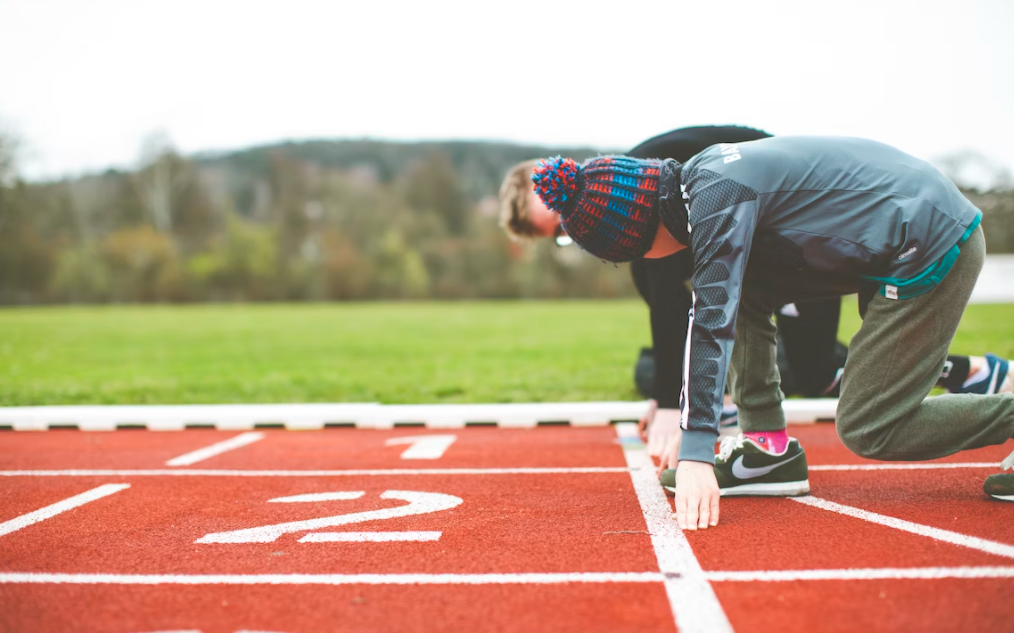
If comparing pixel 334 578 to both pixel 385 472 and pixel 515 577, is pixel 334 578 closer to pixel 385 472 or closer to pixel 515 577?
pixel 515 577

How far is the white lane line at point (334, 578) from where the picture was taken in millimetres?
2324

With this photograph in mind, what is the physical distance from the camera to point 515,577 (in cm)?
235

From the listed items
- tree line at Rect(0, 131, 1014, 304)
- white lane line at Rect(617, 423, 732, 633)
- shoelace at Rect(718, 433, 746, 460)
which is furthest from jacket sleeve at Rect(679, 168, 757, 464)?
tree line at Rect(0, 131, 1014, 304)

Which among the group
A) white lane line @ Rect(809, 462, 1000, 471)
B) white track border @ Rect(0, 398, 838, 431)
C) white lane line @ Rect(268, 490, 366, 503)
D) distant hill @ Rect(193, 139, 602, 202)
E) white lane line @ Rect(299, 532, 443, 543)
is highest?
distant hill @ Rect(193, 139, 602, 202)

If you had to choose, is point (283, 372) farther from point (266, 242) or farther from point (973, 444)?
point (266, 242)

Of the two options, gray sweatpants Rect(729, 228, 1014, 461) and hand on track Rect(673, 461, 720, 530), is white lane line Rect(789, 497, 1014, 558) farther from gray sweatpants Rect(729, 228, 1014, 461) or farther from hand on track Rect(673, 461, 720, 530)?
hand on track Rect(673, 461, 720, 530)

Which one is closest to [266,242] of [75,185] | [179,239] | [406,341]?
[179,239]

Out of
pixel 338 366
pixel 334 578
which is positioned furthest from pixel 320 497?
pixel 338 366

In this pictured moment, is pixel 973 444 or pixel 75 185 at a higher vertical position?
pixel 75 185

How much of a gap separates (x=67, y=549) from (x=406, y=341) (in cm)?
1203

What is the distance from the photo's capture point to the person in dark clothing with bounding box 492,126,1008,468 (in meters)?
3.88

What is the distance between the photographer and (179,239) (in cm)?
8000

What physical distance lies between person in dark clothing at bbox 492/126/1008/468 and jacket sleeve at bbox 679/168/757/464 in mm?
1049

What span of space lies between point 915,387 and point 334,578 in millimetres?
2164
